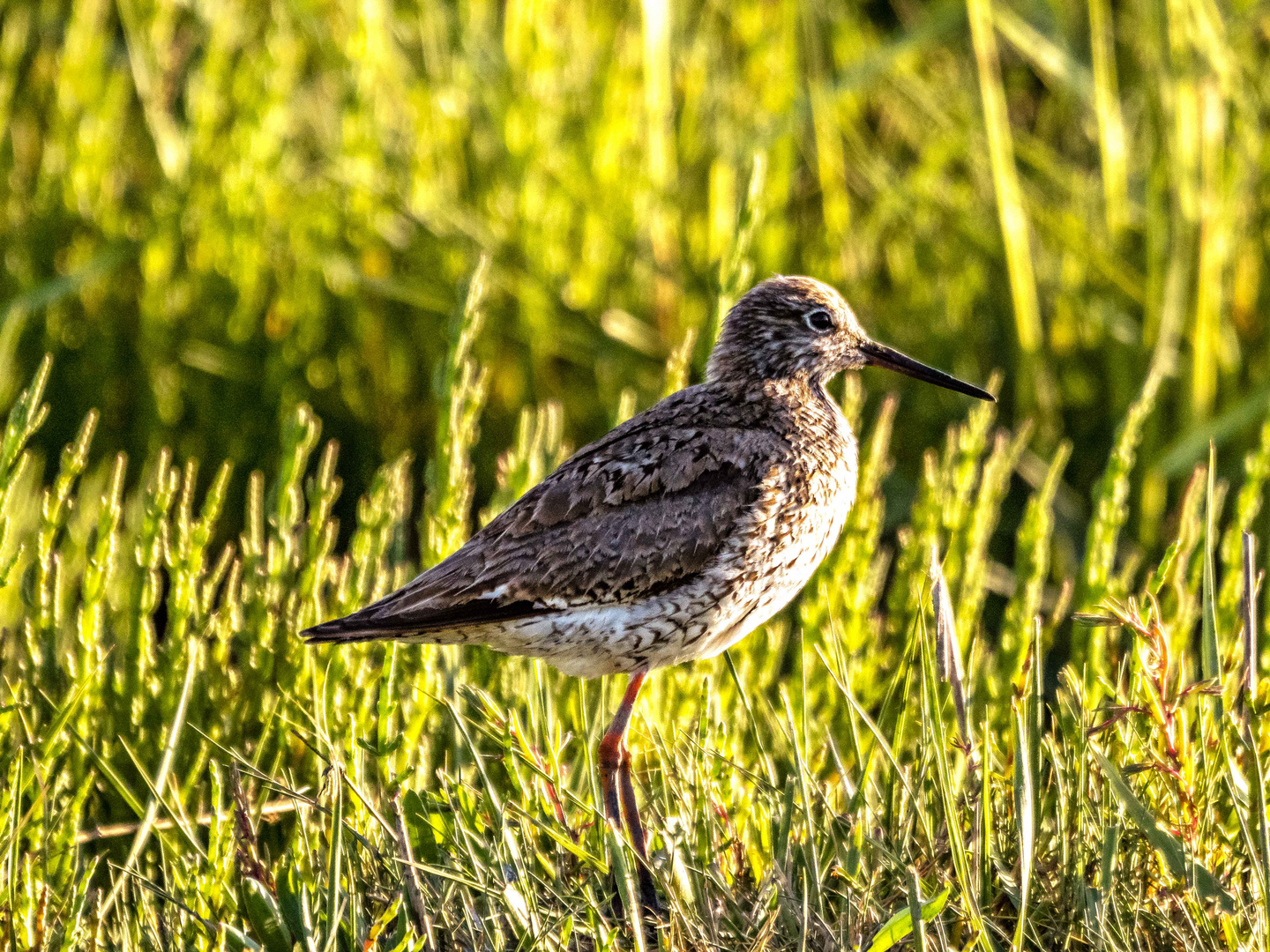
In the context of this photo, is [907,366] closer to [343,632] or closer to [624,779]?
[624,779]

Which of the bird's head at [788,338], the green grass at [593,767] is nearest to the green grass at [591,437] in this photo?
the green grass at [593,767]

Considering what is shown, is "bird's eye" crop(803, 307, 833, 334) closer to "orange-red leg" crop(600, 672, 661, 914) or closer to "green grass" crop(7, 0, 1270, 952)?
"green grass" crop(7, 0, 1270, 952)

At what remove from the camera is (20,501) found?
4.29m

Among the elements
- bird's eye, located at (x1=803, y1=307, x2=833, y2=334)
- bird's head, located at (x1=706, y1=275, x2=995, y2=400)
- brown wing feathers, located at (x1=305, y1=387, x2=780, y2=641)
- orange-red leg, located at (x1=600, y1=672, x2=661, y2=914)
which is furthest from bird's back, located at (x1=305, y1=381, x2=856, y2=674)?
bird's eye, located at (x1=803, y1=307, x2=833, y2=334)

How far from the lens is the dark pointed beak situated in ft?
11.9

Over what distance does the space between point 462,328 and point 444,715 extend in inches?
35.1

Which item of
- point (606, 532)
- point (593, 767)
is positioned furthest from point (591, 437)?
point (593, 767)

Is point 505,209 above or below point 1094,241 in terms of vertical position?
above

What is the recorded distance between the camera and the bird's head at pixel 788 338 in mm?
3631

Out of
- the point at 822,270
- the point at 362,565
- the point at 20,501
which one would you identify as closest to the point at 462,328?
the point at 362,565

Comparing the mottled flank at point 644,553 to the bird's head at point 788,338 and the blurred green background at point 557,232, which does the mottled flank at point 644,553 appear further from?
the blurred green background at point 557,232

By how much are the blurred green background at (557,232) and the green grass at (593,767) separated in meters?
1.50

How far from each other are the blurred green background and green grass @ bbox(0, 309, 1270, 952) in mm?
1498

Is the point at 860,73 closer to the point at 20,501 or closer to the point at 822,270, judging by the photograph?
the point at 822,270
